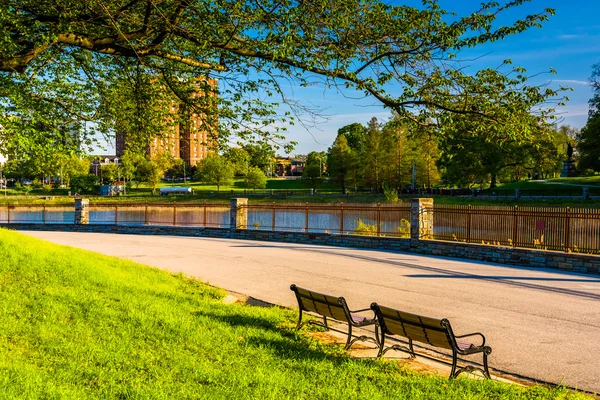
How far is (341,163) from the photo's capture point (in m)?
79.6

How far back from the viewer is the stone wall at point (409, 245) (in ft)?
50.0

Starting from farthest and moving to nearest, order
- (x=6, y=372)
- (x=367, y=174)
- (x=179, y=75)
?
(x=367, y=174)
(x=179, y=75)
(x=6, y=372)

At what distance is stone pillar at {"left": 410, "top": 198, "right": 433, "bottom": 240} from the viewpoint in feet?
65.5

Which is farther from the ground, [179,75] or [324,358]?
[179,75]

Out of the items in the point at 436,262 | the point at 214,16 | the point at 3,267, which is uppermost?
the point at 214,16

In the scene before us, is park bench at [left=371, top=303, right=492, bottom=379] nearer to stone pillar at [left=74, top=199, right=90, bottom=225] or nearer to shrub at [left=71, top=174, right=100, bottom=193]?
stone pillar at [left=74, top=199, right=90, bottom=225]

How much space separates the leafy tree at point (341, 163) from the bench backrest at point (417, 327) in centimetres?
7220

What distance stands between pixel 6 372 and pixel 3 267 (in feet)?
17.0


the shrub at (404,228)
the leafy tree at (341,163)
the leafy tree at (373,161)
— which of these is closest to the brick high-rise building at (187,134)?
the shrub at (404,228)

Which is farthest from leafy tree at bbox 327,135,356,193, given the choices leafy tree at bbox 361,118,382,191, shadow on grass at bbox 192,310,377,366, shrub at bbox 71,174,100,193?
shadow on grass at bbox 192,310,377,366

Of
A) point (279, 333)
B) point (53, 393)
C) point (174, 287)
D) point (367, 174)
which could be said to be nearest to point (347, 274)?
point (174, 287)

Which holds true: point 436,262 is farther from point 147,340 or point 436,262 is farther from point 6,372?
point 6,372

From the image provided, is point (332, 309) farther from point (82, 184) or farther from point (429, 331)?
point (82, 184)

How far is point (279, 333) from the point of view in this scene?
25.2 ft
